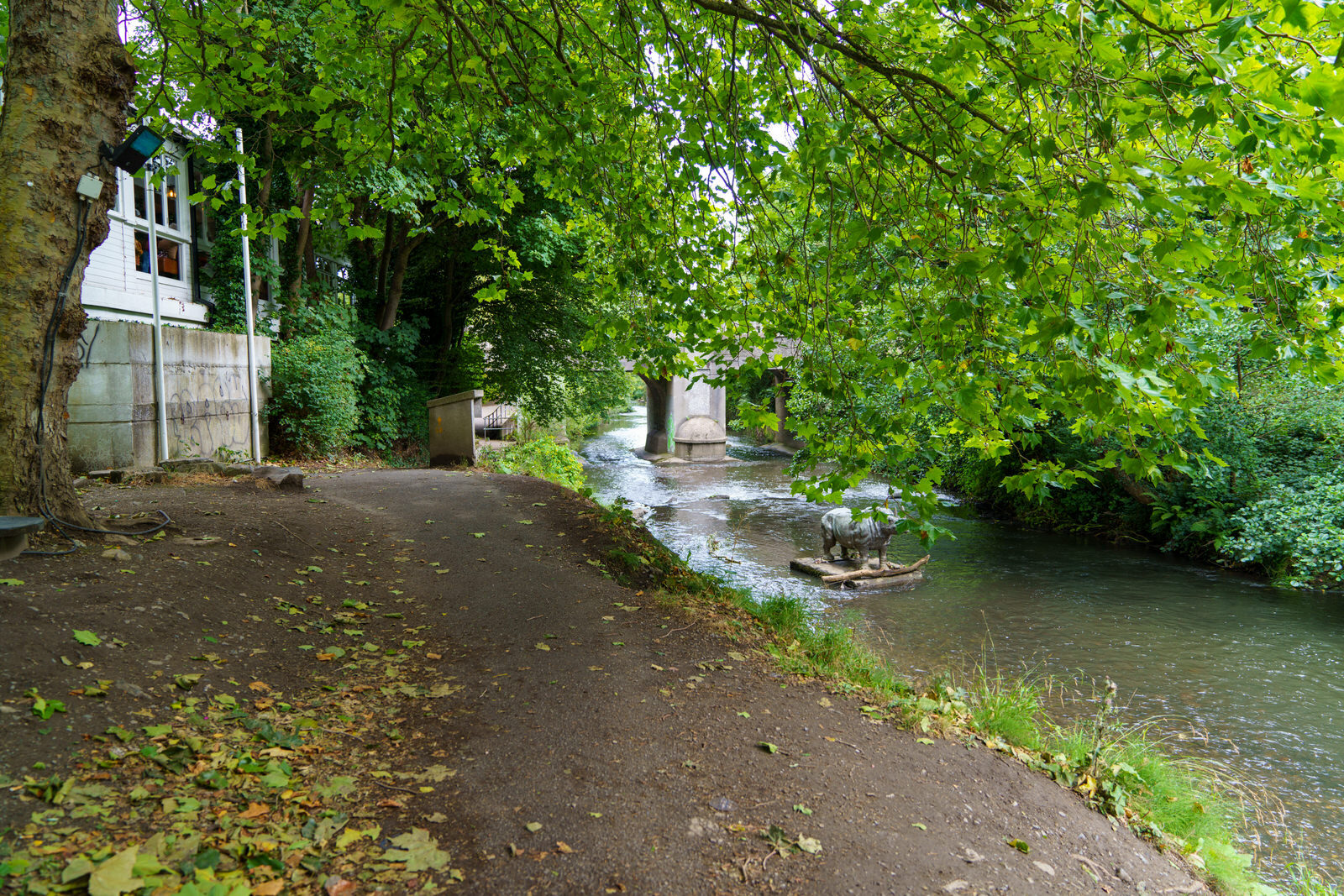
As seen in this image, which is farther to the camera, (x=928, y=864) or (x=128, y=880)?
(x=928, y=864)

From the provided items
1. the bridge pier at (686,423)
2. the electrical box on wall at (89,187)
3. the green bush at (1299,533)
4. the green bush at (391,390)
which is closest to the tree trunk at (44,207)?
the electrical box on wall at (89,187)

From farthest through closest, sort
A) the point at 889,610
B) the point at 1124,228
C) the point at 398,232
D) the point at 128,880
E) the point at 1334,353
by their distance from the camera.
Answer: the point at 398,232 → the point at 889,610 → the point at 1124,228 → the point at 1334,353 → the point at 128,880

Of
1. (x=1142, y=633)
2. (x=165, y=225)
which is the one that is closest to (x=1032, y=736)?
(x=1142, y=633)

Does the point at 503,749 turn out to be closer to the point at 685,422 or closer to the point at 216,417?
the point at 216,417

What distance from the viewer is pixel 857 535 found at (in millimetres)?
12648

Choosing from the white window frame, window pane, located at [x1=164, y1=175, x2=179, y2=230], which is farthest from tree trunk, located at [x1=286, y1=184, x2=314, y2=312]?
window pane, located at [x1=164, y1=175, x2=179, y2=230]

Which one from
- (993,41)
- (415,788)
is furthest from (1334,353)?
(415,788)

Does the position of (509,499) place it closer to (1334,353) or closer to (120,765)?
(120,765)

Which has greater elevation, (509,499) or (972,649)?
(509,499)

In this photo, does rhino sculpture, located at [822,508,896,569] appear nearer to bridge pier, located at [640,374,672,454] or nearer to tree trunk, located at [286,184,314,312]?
tree trunk, located at [286,184,314,312]

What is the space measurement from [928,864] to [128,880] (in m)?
2.98

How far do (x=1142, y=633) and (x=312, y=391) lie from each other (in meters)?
14.1

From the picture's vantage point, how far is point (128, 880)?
2363 mm

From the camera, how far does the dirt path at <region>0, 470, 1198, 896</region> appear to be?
2.92 m
